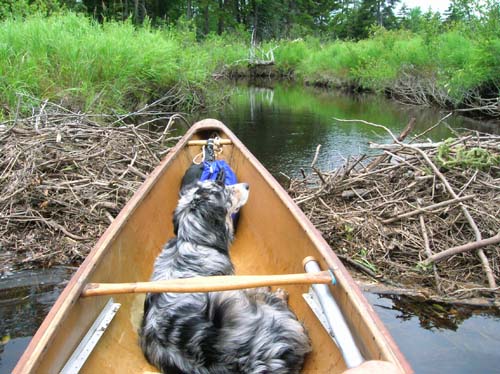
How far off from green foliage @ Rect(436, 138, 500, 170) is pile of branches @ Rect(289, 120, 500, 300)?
0.01m

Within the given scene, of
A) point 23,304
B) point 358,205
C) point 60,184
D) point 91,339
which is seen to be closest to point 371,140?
point 358,205

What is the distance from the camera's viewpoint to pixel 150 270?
361 centimetres

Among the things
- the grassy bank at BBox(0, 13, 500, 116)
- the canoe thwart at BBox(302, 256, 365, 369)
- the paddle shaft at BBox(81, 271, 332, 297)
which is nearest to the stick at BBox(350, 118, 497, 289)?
the canoe thwart at BBox(302, 256, 365, 369)

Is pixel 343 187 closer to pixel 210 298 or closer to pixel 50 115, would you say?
pixel 210 298

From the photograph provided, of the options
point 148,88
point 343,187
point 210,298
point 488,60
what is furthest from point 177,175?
point 488,60

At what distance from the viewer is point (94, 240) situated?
470cm

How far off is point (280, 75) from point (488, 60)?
65.1 feet

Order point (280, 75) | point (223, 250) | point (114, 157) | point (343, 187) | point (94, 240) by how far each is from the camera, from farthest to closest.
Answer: point (280, 75)
point (114, 157)
point (343, 187)
point (94, 240)
point (223, 250)

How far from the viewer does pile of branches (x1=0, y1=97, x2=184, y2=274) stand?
4566mm

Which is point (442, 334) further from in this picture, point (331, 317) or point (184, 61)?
point (184, 61)

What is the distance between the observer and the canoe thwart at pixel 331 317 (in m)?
1.96

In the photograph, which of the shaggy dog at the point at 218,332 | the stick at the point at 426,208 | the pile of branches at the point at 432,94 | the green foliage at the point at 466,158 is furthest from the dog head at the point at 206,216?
the pile of branches at the point at 432,94

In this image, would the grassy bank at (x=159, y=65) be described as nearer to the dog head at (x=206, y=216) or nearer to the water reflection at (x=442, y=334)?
the dog head at (x=206, y=216)

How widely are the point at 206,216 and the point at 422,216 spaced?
2726 millimetres
